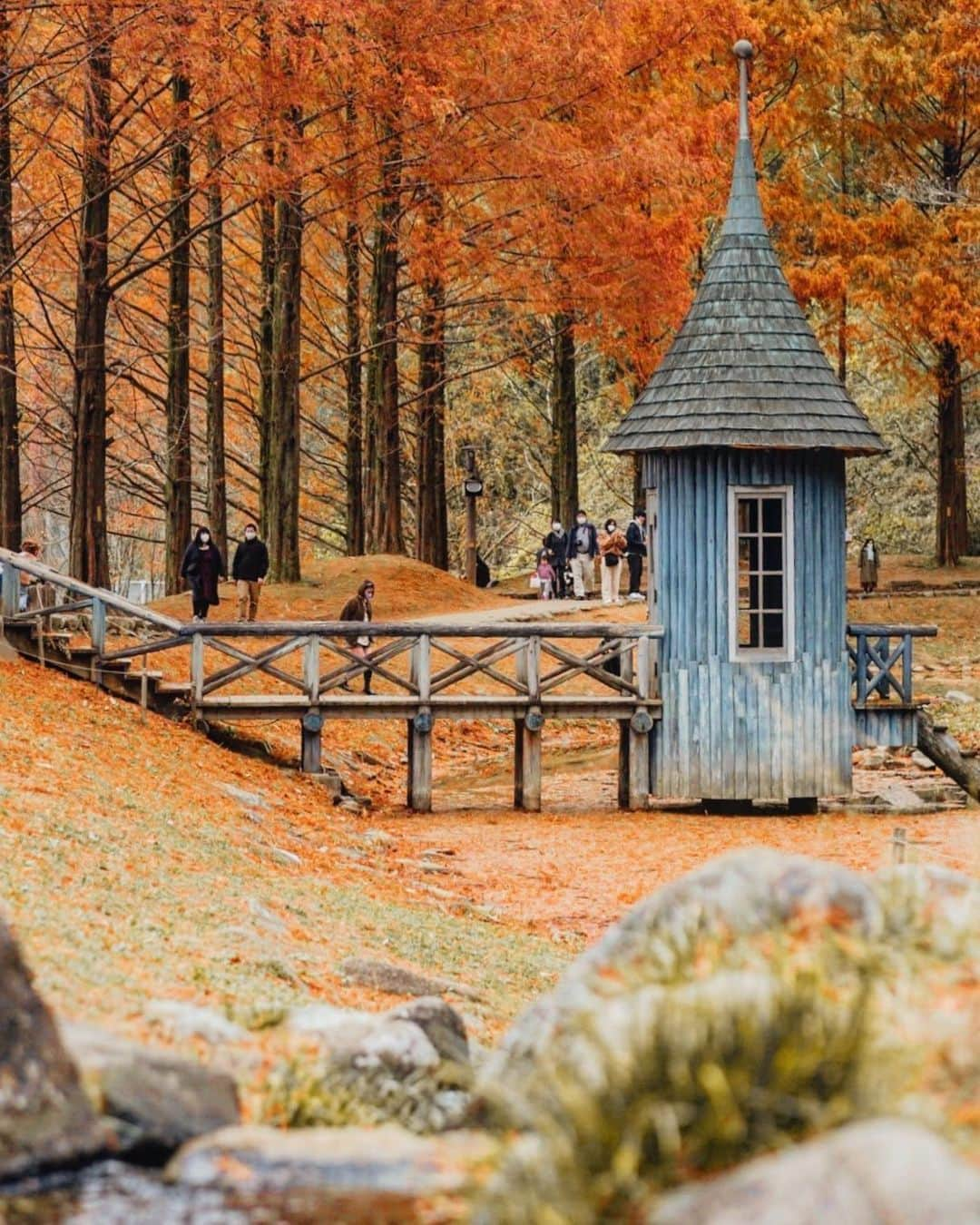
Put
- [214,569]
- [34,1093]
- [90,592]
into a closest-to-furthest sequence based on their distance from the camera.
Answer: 1. [34,1093]
2. [90,592]
3. [214,569]

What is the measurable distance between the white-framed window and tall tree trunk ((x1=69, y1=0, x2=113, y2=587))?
8.23 meters

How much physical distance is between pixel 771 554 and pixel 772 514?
395 millimetres

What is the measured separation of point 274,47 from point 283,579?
8.02m

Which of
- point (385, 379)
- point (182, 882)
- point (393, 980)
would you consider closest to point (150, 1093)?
point (393, 980)

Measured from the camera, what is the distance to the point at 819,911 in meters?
6.47

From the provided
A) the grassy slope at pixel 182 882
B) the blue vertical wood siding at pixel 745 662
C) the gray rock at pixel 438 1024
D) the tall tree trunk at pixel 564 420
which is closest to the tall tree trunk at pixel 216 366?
the tall tree trunk at pixel 564 420

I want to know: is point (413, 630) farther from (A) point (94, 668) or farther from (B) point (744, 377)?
(B) point (744, 377)

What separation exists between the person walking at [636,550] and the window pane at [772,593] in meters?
13.2

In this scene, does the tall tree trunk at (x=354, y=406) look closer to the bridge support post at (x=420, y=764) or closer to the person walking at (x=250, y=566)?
the person walking at (x=250, y=566)

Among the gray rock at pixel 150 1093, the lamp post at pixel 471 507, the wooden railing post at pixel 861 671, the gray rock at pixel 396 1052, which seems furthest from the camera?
the lamp post at pixel 471 507

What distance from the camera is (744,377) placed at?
66.5 ft

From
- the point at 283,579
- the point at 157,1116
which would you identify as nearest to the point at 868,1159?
the point at 157,1116

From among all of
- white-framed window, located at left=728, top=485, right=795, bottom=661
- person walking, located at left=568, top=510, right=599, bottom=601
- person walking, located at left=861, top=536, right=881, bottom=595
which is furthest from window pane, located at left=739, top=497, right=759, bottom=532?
person walking, located at left=861, top=536, right=881, bottom=595

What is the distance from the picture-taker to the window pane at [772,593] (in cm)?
2052
